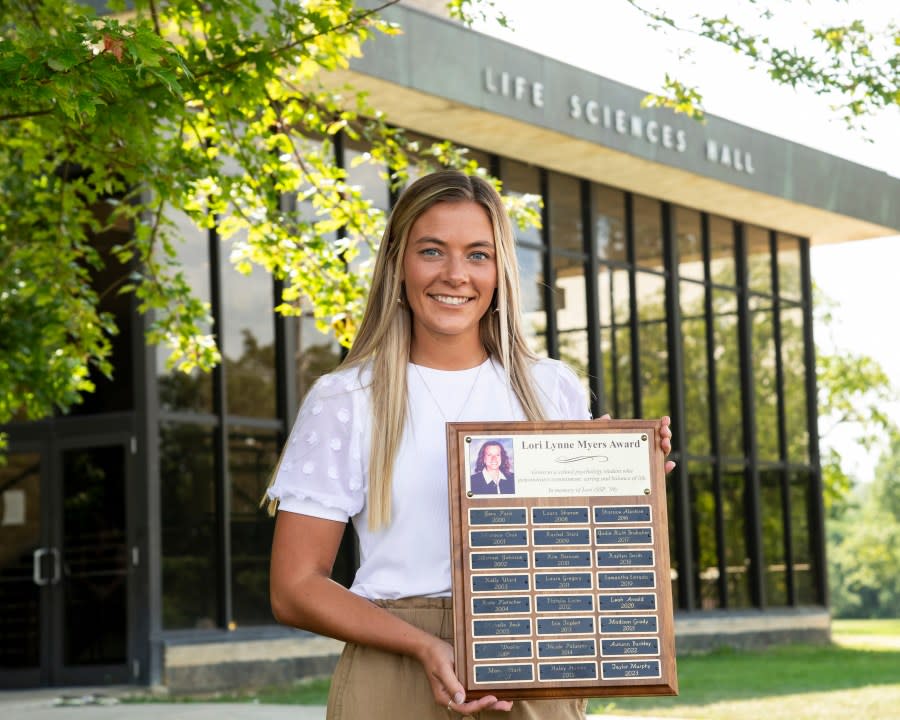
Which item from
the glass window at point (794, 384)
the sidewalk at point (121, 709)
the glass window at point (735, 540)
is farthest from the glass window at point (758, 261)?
the sidewalk at point (121, 709)

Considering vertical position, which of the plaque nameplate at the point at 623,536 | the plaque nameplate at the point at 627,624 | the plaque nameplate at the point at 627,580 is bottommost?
the plaque nameplate at the point at 627,624

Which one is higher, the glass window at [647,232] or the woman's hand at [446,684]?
the glass window at [647,232]

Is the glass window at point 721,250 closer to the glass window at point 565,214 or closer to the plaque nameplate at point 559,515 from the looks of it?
the glass window at point 565,214

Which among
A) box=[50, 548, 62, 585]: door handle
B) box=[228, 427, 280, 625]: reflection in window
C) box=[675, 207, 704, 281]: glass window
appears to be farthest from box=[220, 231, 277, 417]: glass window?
box=[675, 207, 704, 281]: glass window

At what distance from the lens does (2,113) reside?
680 cm

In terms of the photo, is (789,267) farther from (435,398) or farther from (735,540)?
(435,398)

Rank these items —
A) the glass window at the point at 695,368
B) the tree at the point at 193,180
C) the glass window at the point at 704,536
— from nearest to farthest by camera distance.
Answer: the tree at the point at 193,180 < the glass window at the point at 704,536 < the glass window at the point at 695,368

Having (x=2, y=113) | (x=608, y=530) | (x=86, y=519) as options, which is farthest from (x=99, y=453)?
(x=608, y=530)

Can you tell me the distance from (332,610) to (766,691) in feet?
35.0

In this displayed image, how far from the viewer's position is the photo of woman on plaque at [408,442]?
2.62 m

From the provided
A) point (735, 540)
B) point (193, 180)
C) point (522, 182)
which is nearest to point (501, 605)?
point (193, 180)

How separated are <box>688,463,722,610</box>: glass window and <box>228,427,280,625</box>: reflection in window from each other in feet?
23.4

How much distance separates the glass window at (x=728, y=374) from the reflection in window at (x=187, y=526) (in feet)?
28.2

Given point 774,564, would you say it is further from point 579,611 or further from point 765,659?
point 579,611
